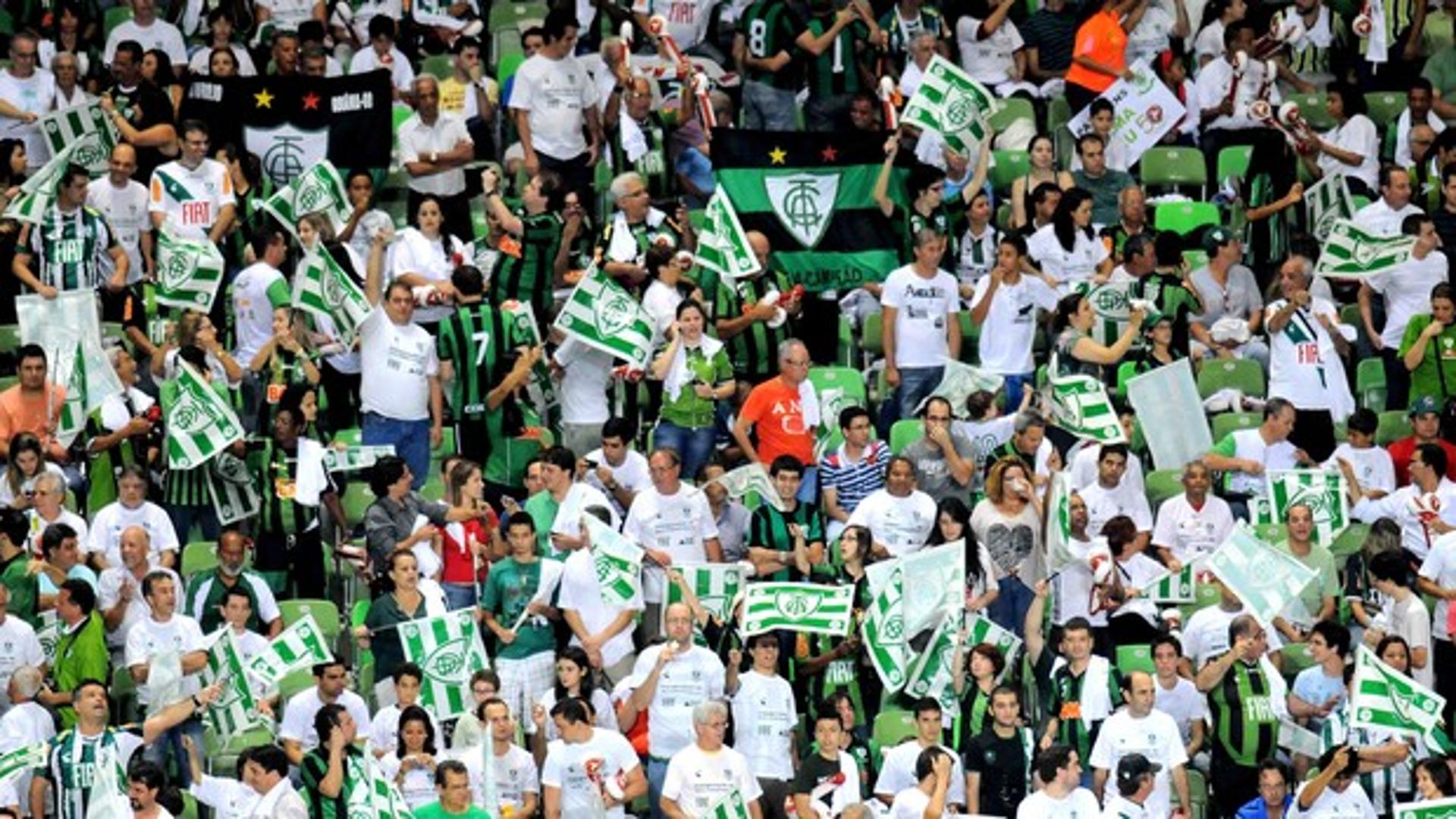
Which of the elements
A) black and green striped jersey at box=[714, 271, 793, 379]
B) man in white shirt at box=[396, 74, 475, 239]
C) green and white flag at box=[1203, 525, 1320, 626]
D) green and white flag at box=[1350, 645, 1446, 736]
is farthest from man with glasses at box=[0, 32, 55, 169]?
green and white flag at box=[1350, 645, 1446, 736]

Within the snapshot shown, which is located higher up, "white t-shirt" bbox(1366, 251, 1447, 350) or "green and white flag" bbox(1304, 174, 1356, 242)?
"green and white flag" bbox(1304, 174, 1356, 242)

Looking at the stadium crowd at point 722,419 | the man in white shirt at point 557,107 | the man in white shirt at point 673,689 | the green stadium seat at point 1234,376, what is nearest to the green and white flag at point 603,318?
the stadium crowd at point 722,419

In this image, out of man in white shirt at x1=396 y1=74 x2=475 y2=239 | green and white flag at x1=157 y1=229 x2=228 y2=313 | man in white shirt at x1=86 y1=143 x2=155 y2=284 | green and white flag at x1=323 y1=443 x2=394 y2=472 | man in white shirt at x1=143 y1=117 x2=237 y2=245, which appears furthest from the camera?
man in white shirt at x1=396 y1=74 x2=475 y2=239

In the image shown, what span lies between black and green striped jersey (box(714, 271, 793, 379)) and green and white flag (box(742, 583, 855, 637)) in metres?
2.53

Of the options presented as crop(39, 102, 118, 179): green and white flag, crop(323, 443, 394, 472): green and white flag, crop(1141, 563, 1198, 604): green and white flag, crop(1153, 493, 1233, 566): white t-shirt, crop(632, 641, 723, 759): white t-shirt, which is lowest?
crop(632, 641, 723, 759): white t-shirt

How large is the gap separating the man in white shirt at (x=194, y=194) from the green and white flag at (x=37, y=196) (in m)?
0.60

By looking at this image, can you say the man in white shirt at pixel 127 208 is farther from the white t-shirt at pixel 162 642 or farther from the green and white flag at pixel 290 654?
the green and white flag at pixel 290 654

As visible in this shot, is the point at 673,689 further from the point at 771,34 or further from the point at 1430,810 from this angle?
the point at 771,34

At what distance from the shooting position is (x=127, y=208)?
2344 centimetres

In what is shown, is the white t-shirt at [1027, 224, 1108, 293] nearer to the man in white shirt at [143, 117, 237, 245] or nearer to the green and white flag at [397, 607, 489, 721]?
the man in white shirt at [143, 117, 237, 245]

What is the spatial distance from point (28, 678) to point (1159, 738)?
5.45m

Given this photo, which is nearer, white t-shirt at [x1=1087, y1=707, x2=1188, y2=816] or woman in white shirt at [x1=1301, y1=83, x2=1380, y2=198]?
white t-shirt at [x1=1087, y1=707, x2=1188, y2=816]

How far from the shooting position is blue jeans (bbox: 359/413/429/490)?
21672 mm

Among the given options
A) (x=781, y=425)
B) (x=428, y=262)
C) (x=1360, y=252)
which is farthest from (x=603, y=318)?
(x=1360, y=252)
